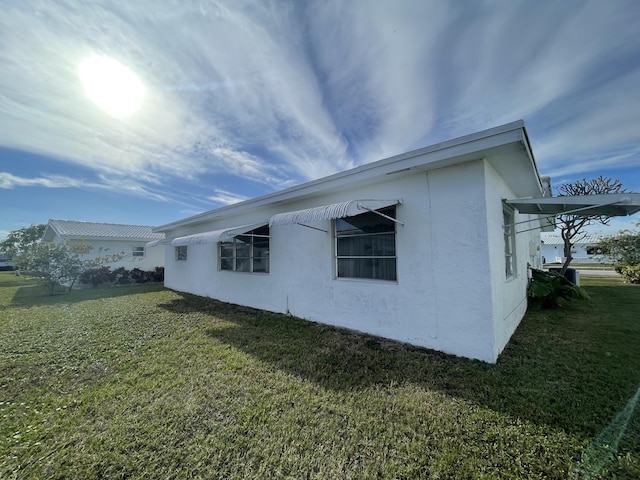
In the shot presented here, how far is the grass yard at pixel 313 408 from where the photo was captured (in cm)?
258

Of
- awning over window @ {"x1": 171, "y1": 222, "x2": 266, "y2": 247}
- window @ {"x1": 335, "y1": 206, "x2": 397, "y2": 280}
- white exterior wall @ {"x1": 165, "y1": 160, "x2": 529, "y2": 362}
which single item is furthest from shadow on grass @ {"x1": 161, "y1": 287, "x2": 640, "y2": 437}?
awning over window @ {"x1": 171, "y1": 222, "x2": 266, "y2": 247}

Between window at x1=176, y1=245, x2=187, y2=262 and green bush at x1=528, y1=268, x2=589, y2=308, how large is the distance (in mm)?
15892

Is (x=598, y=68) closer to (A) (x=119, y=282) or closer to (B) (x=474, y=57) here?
(B) (x=474, y=57)

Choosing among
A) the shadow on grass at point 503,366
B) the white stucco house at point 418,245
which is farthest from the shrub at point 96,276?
the shadow on grass at point 503,366

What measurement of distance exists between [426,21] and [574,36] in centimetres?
312

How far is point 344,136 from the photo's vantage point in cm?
1010

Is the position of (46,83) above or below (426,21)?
below

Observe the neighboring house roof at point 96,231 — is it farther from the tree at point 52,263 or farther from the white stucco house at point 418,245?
the white stucco house at point 418,245

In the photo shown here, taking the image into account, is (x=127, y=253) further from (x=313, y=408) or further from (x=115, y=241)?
(x=313, y=408)

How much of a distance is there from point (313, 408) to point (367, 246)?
395 cm

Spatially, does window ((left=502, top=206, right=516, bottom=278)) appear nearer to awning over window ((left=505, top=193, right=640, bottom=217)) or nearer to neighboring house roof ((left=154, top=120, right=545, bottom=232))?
awning over window ((left=505, top=193, right=640, bottom=217))

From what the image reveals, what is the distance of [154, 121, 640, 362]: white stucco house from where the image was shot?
4855 mm

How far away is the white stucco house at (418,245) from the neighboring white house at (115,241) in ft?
65.5

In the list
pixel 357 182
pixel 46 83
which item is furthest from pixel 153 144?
pixel 357 182
